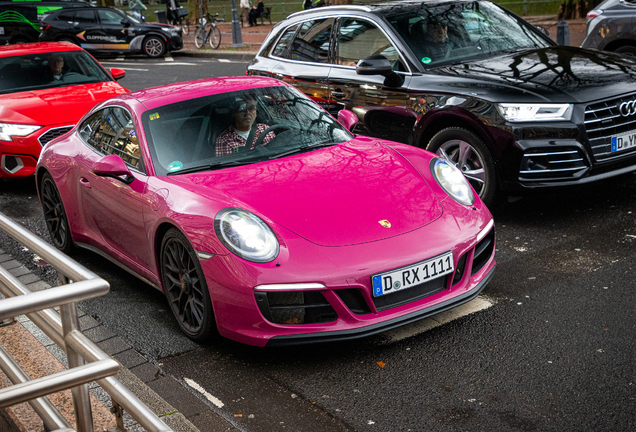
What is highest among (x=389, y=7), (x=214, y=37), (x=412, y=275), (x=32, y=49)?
(x=389, y=7)

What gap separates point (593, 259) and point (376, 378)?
2.13 m

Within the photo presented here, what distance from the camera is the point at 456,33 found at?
6676 mm

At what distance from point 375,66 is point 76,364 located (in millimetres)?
4519

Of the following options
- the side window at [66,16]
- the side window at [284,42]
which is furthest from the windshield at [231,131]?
the side window at [66,16]

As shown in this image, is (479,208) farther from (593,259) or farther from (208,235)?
(208,235)

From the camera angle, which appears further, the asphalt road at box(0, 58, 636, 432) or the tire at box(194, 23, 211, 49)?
the tire at box(194, 23, 211, 49)

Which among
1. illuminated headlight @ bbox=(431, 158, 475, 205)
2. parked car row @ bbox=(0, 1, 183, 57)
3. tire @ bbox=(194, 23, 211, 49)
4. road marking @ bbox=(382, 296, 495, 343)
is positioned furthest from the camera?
tire @ bbox=(194, 23, 211, 49)

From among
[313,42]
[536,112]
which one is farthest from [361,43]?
[536,112]

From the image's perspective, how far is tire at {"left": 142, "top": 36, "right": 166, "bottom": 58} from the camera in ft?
76.7

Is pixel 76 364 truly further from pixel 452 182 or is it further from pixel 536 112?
pixel 536 112

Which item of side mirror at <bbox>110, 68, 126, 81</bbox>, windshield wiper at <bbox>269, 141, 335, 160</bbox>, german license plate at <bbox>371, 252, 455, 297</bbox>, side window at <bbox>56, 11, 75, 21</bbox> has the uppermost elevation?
side window at <bbox>56, 11, 75, 21</bbox>

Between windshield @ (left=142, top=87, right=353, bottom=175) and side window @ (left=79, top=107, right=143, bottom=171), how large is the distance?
5.9 inches

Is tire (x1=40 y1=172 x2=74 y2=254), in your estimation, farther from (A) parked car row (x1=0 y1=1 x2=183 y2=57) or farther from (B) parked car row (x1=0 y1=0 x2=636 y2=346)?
(A) parked car row (x1=0 y1=1 x2=183 y2=57)

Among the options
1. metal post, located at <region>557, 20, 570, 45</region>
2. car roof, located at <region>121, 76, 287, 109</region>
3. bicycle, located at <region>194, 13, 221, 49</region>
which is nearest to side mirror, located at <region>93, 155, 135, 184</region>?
car roof, located at <region>121, 76, 287, 109</region>
